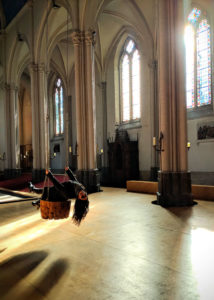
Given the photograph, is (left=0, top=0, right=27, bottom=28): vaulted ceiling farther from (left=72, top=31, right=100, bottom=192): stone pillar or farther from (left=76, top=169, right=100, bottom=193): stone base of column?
(left=76, top=169, right=100, bottom=193): stone base of column

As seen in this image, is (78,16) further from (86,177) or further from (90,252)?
(90,252)

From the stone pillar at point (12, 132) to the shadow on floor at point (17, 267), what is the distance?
49.0 feet

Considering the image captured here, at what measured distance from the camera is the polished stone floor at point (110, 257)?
2611 mm

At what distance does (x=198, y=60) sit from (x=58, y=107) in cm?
1354

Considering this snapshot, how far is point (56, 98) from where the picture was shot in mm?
23609

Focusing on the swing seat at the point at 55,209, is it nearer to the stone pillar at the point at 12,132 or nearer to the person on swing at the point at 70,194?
the person on swing at the point at 70,194

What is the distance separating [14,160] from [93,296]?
54.8 feet

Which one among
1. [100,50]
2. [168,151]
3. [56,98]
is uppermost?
[100,50]

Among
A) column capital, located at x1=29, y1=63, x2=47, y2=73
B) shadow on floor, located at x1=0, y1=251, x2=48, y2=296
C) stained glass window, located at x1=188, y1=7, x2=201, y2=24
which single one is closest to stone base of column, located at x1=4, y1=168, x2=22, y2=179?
column capital, located at x1=29, y1=63, x2=47, y2=73

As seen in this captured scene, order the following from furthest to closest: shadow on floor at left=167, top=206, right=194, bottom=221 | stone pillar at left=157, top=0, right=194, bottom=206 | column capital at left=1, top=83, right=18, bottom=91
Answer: column capital at left=1, top=83, right=18, bottom=91 → stone pillar at left=157, top=0, right=194, bottom=206 → shadow on floor at left=167, top=206, right=194, bottom=221

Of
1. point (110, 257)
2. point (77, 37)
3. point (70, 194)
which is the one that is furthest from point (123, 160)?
point (110, 257)

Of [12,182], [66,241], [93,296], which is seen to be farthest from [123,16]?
[93,296]

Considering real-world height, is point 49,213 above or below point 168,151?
below

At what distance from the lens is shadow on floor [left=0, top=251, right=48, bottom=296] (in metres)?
2.83
